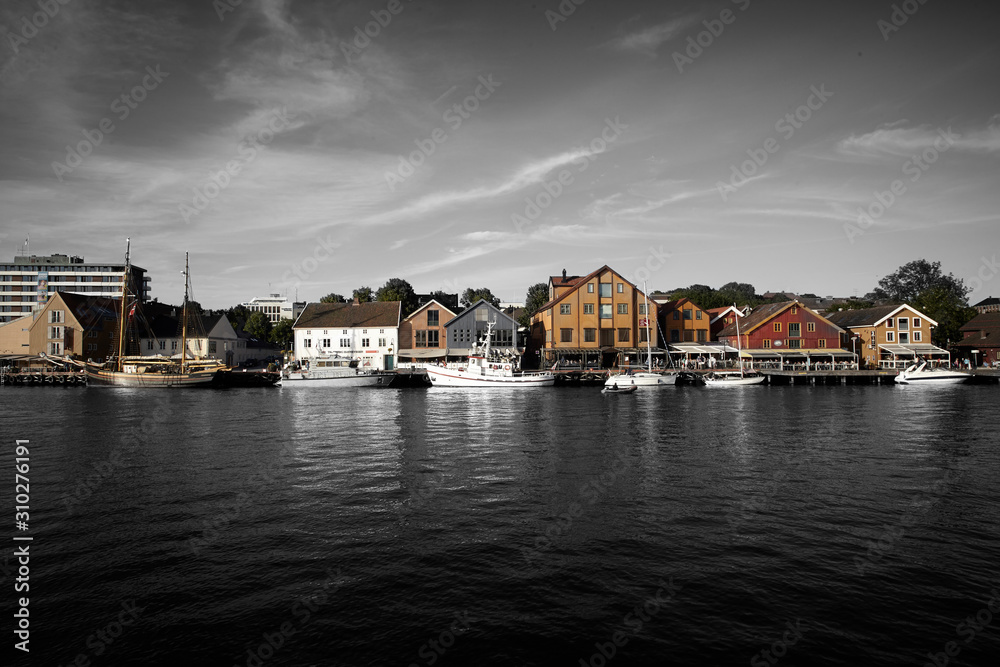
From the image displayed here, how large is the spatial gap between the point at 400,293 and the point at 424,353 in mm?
38912

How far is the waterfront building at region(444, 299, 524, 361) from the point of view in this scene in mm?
78188

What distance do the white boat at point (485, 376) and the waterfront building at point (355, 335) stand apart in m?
15.4

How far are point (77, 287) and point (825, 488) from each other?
181 m

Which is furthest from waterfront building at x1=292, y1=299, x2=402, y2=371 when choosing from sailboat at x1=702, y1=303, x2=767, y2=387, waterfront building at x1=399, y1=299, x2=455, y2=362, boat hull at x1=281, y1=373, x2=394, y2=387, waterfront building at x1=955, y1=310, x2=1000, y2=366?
waterfront building at x1=955, y1=310, x2=1000, y2=366

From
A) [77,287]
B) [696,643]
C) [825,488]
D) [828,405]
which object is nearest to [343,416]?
[825,488]

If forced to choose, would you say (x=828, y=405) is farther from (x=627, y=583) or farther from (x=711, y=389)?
(x=627, y=583)

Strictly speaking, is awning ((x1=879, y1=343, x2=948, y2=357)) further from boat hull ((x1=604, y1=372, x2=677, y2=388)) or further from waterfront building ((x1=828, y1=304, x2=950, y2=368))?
boat hull ((x1=604, y1=372, x2=677, y2=388))

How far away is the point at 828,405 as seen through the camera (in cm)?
4366

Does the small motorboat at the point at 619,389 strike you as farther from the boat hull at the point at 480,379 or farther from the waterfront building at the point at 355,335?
the waterfront building at the point at 355,335

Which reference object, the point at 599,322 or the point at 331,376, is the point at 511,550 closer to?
the point at 331,376

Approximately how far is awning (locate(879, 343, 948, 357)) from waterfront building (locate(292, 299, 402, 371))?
69.6m

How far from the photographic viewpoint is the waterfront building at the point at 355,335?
79.3 m

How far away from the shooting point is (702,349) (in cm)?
7612

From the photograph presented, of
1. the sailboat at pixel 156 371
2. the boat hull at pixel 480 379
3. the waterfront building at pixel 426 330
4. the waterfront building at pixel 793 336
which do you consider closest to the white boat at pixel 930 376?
the waterfront building at pixel 793 336
